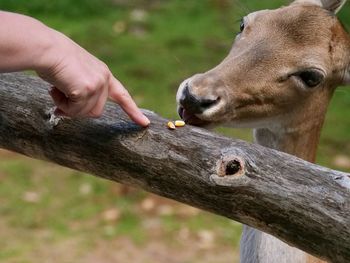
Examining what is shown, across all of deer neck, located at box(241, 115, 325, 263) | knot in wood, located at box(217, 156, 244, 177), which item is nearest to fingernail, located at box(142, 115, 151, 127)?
knot in wood, located at box(217, 156, 244, 177)

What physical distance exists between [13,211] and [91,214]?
Answer: 49cm

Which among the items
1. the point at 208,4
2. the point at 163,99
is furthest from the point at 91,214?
the point at 208,4

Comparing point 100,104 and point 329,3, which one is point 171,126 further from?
point 329,3

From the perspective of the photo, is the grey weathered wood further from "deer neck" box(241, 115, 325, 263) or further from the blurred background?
the blurred background

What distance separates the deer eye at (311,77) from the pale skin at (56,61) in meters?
1.12

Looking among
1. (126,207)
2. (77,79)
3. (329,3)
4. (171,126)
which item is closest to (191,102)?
(171,126)

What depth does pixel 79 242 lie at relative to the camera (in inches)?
195

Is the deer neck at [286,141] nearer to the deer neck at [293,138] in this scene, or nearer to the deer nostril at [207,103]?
the deer neck at [293,138]

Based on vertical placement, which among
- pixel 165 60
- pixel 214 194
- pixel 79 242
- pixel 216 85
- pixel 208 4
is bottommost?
pixel 214 194

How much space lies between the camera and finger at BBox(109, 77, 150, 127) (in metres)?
1.84

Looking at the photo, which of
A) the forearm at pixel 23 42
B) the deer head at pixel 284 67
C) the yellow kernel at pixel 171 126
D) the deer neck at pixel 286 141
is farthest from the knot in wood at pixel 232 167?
the deer neck at pixel 286 141

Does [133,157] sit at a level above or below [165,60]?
below

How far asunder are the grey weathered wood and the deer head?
659 mm

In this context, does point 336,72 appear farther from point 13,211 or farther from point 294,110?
point 13,211
